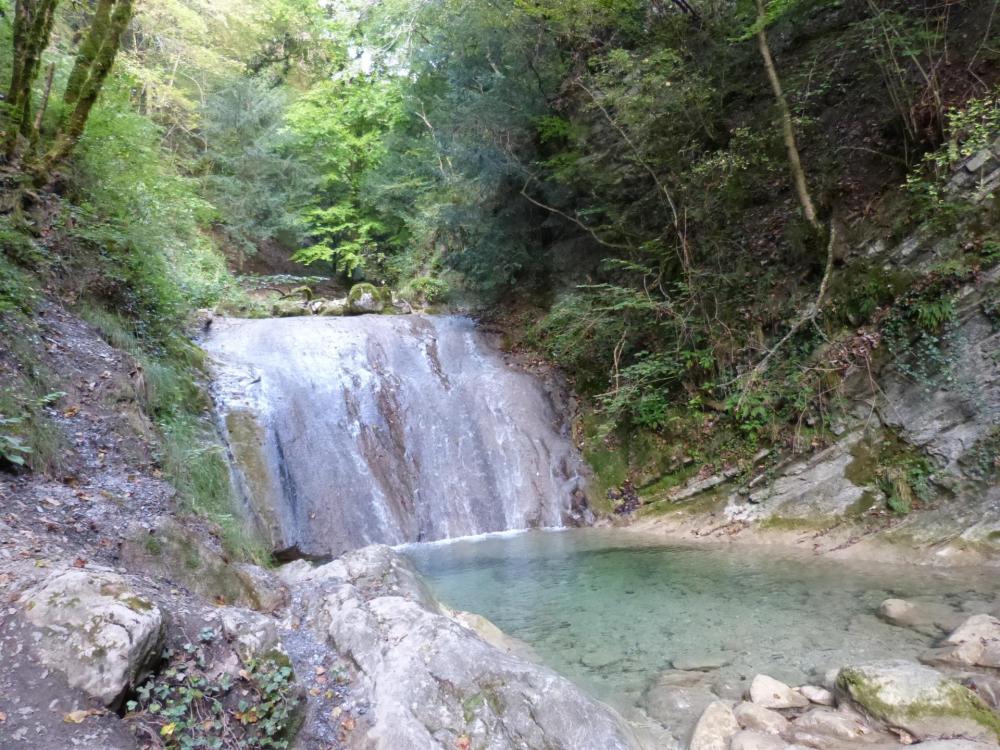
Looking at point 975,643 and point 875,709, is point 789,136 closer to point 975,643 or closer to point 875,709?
point 975,643

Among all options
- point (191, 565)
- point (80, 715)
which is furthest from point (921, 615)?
point (80, 715)

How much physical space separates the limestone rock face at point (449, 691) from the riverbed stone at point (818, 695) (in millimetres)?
1349

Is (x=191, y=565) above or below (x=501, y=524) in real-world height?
above

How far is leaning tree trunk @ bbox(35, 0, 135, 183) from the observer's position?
248 inches

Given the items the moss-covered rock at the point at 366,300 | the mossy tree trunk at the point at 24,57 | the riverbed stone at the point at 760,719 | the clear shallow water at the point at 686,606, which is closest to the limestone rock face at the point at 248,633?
the clear shallow water at the point at 686,606

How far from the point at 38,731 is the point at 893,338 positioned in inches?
317

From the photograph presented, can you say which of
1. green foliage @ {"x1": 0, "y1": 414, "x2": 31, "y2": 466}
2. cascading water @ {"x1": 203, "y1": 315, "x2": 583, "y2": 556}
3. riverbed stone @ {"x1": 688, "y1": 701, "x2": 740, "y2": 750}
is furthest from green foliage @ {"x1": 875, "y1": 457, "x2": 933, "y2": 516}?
green foliage @ {"x1": 0, "y1": 414, "x2": 31, "y2": 466}

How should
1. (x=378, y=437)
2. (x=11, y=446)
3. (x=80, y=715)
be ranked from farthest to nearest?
(x=378, y=437) → (x=11, y=446) → (x=80, y=715)

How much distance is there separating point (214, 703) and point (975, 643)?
4710 mm

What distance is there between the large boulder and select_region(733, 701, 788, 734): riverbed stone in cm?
45

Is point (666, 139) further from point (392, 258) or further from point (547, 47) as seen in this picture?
point (392, 258)

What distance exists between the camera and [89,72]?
20.9ft

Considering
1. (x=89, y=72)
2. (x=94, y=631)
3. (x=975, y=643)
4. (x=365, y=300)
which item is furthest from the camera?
(x=365, y=300)

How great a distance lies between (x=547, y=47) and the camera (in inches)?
418
